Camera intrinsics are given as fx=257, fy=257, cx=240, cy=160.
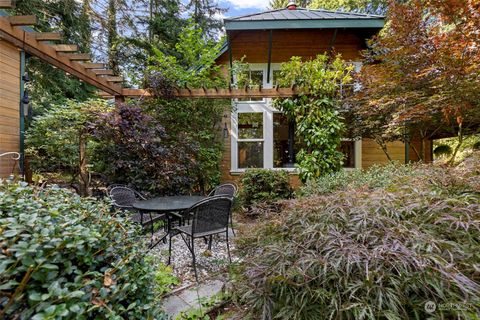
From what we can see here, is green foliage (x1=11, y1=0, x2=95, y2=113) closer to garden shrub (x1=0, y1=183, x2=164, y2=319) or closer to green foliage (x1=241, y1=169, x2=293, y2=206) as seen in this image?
green foliage (x1=241, y1=169, x2=293, y2=206)

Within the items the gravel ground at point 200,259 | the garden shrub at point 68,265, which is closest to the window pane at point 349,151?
the gravel ground at point 200,259

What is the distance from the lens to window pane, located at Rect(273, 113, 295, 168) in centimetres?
758

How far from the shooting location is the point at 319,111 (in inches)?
231

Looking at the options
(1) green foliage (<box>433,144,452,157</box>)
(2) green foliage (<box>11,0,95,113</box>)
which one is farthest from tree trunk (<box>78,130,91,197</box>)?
(1) green foliage (<box>433,144,452,157</box>)

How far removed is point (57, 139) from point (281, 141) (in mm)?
5474

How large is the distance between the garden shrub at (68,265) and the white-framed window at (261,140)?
6.29 m

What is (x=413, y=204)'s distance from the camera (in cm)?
200

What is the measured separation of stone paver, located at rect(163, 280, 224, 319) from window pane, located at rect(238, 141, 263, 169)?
5.21 m

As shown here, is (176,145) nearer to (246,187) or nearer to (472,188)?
(246,187)

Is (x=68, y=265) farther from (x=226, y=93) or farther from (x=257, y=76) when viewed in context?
(x=257, y=76)

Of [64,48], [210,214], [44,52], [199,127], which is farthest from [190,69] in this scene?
[210,214]

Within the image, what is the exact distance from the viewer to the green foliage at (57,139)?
16.2 feet

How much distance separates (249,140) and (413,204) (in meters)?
5.84

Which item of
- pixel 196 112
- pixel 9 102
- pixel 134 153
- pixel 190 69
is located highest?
pixel 190 69
